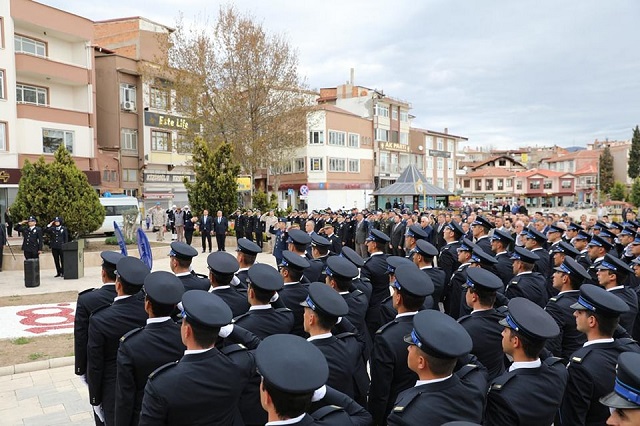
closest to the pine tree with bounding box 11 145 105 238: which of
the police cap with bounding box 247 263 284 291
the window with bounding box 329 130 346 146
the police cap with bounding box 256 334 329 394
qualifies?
the police cap with bounding box 247 263 284 291

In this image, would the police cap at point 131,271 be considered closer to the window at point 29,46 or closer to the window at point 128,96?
the window at point 29,46

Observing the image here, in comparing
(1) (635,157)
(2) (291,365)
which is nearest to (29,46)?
(2) (291,365)

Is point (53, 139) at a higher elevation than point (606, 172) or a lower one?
higher

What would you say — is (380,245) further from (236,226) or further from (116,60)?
(116,60)

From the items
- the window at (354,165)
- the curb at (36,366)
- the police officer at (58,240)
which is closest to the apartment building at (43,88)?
the police officer at (58,240)

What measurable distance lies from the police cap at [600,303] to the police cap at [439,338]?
1498 mm

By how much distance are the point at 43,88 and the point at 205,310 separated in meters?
34.0

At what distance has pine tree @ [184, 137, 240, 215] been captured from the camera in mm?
22797

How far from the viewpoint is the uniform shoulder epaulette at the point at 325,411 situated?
94.0 inches

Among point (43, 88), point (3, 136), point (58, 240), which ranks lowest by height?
point (58, 240)

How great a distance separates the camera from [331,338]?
3.50 meters

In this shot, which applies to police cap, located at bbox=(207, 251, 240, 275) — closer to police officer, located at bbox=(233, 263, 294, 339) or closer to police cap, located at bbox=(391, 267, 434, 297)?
police officer, located at bbox=(233, 263, 294, 339)

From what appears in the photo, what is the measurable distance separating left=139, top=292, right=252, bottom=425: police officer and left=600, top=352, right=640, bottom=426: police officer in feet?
6.61

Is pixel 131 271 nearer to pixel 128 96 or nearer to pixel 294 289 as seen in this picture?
pixel 294 289
